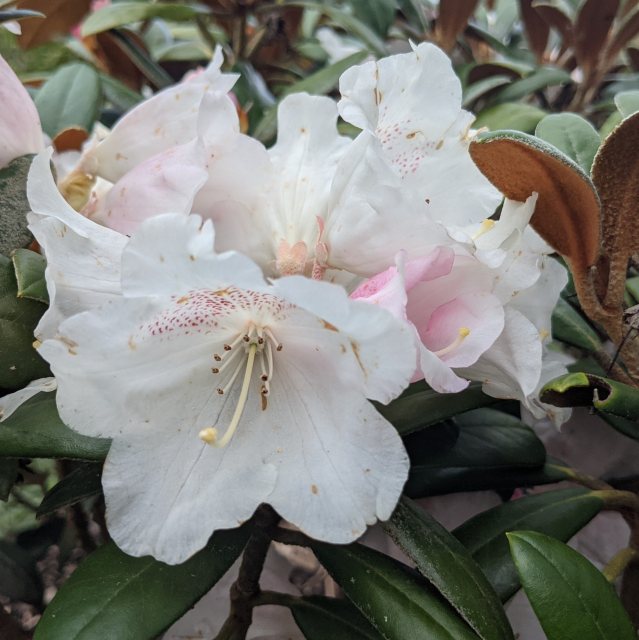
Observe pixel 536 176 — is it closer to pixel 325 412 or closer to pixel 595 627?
pixel 325 412

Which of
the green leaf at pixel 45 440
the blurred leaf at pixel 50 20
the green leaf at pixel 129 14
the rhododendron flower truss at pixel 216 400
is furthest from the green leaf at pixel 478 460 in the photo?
the blurred leaf at pixel 50 20

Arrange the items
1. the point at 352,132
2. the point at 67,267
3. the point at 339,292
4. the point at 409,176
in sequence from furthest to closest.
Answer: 1. the point at 352,132
2. the point at 409,176
3. the point at 67,267
4. the point at 339,292

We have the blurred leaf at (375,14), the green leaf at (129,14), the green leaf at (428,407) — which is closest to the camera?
the green leaf at (428,407)

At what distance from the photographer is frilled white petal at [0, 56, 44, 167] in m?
0.72

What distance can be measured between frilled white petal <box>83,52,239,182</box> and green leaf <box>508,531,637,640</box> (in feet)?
1.73

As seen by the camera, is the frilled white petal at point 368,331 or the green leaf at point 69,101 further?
the green leaf at point 69,101

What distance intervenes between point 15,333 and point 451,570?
0.44 m

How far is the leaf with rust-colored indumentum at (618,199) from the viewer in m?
→ 0.64

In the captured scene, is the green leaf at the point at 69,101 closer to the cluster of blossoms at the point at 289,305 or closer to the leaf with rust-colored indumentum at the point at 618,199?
the cluster of blossoms at the point at 289,305

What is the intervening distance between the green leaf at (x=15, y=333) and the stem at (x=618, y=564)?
613mm

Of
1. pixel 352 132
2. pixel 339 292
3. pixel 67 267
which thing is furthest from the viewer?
pixel 352 132

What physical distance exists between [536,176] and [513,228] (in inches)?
2.0

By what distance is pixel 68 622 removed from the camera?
0.58m

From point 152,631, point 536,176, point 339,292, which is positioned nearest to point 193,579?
point 152,631
